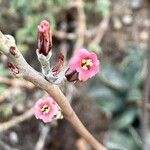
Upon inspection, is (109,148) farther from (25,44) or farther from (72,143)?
(25,44)

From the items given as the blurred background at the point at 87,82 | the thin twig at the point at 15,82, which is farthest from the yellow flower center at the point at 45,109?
the thin twig at the point at 15,82

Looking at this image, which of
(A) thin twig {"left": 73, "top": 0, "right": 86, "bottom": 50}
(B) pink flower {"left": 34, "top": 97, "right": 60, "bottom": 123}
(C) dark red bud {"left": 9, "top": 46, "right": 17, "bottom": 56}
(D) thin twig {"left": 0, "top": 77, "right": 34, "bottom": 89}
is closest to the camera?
(C) dark red bud {"left": 9, "top": 46, "right": 17, "bottom": 56}

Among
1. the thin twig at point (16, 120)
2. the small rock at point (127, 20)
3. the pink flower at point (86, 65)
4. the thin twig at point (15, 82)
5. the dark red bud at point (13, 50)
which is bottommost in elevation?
the thin twig at point (16, 120)

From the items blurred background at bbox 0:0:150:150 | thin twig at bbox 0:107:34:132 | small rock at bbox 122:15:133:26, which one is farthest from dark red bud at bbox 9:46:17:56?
small rock at bbox 122:15:133:26

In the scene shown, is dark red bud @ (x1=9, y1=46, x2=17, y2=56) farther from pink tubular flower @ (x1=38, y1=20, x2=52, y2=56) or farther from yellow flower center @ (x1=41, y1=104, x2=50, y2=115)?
yellow flower center @ (x1=41, y1=104, x2=50, y2=115)

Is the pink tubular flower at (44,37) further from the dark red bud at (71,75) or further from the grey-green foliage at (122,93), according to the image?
the grey-green foliage at (122,93)

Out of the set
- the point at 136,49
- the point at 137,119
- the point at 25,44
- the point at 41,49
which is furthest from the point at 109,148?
the point at 41,49

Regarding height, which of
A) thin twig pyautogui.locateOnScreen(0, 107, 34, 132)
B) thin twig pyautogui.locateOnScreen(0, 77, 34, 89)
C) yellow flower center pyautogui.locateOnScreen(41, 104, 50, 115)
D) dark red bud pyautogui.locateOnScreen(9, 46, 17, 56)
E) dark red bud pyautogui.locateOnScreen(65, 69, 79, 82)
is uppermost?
dark red bud pyautogui.locateOnScreen(9, 46, 17, 56)
